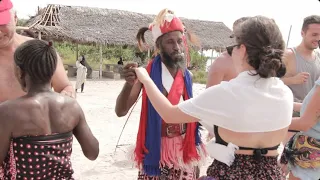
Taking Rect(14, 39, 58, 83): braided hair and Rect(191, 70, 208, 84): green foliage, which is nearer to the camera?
Rect(14, 39, 58, 83): braided hair

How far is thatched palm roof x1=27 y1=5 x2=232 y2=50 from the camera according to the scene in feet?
71.1

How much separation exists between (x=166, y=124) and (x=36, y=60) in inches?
43.6

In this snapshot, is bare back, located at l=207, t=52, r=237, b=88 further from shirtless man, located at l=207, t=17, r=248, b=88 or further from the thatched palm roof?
the thatched palm roof

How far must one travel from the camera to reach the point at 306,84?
382 cm

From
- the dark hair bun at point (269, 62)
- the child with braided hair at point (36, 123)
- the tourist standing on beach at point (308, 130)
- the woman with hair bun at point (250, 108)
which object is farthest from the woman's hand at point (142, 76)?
the tourist standing on beach at point (308, 130)

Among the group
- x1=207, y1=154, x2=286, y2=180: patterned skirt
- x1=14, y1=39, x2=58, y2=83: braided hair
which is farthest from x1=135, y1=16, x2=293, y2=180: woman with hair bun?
x1=14, y1=39, x2=58, y2=83: braided hair

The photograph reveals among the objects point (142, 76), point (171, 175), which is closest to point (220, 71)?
point (171, 175)

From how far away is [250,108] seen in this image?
1.76 m

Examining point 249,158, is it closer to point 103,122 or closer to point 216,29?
point 103,122

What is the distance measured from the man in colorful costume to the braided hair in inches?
28.8

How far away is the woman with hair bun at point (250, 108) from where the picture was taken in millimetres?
1775

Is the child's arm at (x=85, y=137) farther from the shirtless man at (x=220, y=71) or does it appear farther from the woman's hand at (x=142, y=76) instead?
the shirtless man at (x=220, y=71)

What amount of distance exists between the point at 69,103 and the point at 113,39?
21666 millimetres

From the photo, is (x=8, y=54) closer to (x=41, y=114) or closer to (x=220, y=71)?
(x=41, y=114)
